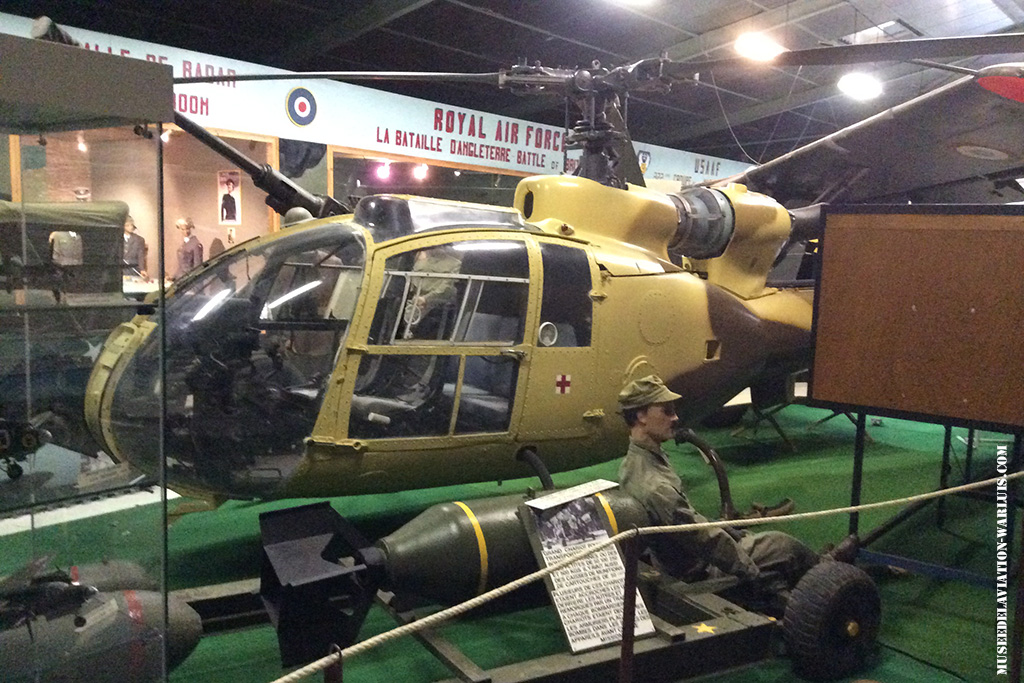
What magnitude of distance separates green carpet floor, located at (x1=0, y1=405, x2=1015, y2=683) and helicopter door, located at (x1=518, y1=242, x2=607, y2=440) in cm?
120

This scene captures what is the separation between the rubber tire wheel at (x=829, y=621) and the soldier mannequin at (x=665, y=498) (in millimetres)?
290

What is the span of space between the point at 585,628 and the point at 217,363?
2343 mm

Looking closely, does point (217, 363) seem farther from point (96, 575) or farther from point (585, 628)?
point (585, 628)

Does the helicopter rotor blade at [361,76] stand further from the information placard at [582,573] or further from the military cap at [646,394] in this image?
the information placard at [582,573]

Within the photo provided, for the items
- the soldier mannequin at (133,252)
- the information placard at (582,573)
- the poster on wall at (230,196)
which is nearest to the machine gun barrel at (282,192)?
the poster on wall at (230,196)

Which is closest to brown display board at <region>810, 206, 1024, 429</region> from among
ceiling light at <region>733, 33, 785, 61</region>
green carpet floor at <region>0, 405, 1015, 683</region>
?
green carpet floor at <region>0, 405, 1015, 683</region>

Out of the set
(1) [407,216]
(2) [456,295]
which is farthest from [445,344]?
(1) [407,216]

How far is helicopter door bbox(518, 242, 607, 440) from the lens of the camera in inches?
189

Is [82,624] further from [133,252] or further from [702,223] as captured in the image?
[702,223]

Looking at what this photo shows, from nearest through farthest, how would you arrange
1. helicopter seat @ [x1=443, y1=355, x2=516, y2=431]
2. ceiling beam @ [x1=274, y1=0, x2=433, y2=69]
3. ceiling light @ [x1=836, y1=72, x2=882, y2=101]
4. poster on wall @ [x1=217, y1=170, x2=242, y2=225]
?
helicopter seat @ [x1=443, y1=355, x2=516, y2=431]
poster on wall @ [x1=217, y1=170, x2=242, y2=225]
ceiling beam @ [x1=274, y1=0, x2=433, y2=69]
ceiling light @ [x1=836, y1=72, x2=882, y2=101]

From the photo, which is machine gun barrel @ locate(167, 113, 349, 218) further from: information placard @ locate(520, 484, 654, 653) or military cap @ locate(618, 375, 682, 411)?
information placard @ locate(520, 484, 654, 653)

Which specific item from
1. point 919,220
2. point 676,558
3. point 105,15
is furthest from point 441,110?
point 676,558

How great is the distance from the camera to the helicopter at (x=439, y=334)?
408cm

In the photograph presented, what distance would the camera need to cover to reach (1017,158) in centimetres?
842
